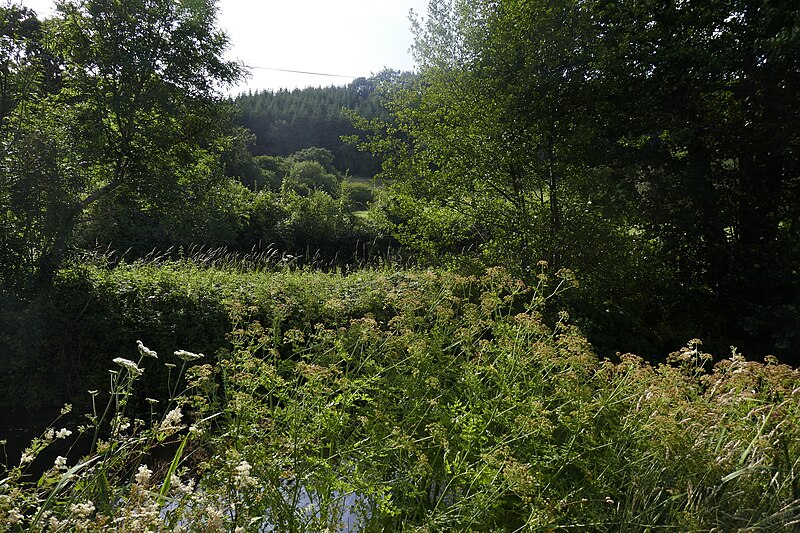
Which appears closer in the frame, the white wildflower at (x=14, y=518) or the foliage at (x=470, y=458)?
the white wildflower at (x=14, y=518)

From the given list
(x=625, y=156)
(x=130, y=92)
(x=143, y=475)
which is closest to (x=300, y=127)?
(x=130, y=92)

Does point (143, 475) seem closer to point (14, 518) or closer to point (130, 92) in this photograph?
point (14, 518)

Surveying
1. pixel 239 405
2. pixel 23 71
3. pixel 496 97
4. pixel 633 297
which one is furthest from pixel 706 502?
pixel 23 71

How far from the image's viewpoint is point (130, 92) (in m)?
6.40

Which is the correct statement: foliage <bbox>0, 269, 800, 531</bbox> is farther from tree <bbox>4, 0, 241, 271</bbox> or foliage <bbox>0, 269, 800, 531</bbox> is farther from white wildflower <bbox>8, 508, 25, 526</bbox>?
tree <bbox>4, 0, 241, 271</bbox>

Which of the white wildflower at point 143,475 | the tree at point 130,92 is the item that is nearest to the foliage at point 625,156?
the tree at point 130,92

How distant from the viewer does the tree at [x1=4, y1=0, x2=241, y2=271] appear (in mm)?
6102

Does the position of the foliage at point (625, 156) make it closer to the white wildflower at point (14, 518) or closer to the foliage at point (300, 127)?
the white wildflower at point (14, 518)

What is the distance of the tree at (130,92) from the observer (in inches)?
240

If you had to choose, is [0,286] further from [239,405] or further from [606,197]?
[606,197]

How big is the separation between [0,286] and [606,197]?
22.7ft

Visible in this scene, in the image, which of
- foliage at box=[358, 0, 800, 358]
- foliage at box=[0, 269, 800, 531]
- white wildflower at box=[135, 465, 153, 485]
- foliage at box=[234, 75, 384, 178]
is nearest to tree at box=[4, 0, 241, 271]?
foliage at box=[358, 0, 800, 358]

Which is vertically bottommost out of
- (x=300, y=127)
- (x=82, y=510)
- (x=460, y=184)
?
(x=82, y=510)

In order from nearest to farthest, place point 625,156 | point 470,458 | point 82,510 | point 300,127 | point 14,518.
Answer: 1. point 14,518
2. point 82,510
3. point 470,458
4. point 625,156
5. point 300,127
